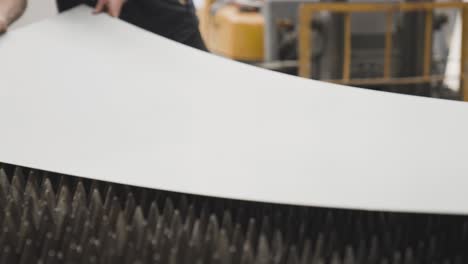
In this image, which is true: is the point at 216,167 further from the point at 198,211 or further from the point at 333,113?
the point at 333,113

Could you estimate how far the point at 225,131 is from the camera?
3.16ft

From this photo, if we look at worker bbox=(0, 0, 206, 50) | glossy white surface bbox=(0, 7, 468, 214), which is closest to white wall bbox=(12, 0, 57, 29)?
worker bbox=(0, 0, 206, 50)

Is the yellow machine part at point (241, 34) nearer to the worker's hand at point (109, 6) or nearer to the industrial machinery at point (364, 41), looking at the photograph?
the industrial machinery at point (364, 41)

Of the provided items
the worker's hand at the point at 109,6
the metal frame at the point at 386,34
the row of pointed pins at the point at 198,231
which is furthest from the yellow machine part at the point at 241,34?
the row of pointed pins at the point at 198,231

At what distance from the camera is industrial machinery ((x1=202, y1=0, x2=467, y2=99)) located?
304 centimetres

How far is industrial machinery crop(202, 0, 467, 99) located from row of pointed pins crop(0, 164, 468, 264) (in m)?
2.17

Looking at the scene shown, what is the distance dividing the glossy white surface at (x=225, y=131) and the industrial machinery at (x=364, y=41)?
1935 millimetres

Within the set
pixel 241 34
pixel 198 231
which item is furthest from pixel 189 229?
pixel 241 34

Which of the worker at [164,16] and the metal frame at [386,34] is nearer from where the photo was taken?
the worker at [164,16]

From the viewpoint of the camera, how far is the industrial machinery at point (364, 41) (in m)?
3.04

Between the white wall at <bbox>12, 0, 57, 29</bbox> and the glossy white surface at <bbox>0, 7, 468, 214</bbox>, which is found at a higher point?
the glossy white surface at <bbox>0, 7, 468, 214</bbox>

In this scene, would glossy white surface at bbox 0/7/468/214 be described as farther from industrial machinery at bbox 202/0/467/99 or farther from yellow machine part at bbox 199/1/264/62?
yellow machine part at bbox 199/1/264/62

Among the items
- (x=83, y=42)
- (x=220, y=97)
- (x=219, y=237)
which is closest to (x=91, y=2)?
(x=83, y=42)

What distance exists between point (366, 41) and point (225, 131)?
7.87ft
